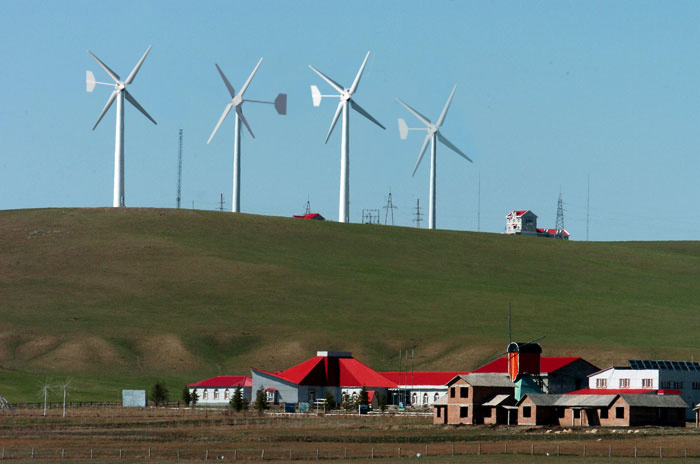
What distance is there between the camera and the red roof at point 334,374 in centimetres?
12438

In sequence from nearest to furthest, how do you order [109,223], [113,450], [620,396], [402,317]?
[113,450]
[620,396]
[402,317]
[109,223]

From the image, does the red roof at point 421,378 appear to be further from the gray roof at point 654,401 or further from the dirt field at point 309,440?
the gray roof at point 654,401

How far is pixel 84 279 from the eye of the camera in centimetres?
16925

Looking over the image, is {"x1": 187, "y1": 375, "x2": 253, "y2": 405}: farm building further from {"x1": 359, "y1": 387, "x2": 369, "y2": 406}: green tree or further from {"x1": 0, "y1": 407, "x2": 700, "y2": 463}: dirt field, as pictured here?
{"x1": 0, "y1": 407, "x2": 700, "y2": 463}: dirt field

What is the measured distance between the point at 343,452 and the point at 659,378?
4222 cm

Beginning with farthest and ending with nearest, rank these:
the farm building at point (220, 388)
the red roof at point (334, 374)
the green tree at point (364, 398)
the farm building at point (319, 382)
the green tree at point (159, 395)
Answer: the farm building at point (220, 388), the red roof at point (334, 374), the farm building at point (319, 382), the green tree at point (159, 395), the green tree at point (364, 398)

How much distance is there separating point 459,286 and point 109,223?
186 ft

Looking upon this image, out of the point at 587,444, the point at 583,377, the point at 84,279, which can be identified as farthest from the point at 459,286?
the point at 587,444

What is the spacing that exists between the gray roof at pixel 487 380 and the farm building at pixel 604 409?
3.81m

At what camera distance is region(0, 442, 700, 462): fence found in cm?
6500

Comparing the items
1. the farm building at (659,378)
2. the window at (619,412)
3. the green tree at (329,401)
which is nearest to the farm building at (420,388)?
the green tree at (329,401)

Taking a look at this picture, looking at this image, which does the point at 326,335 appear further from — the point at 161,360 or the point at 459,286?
the point at 459,286

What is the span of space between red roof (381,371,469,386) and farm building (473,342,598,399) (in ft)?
44.3

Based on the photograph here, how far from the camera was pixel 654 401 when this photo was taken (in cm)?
9044
